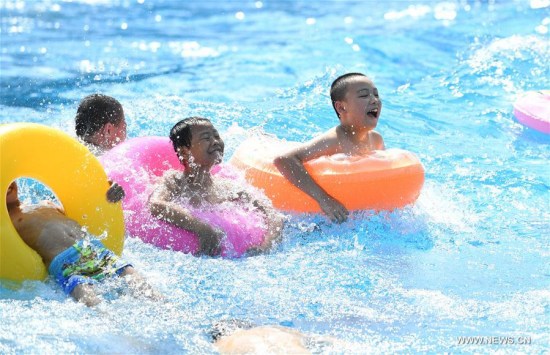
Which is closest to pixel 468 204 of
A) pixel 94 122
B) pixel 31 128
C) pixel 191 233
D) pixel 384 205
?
pixel 384 205

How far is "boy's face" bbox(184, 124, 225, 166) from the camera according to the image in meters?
5.27

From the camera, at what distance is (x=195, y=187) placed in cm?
535

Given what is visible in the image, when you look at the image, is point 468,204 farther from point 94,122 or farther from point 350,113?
point 94,122

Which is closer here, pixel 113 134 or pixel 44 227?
pixel 44 227

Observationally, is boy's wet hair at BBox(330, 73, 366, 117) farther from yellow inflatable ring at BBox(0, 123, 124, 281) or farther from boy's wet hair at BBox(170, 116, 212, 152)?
yellow inflatable ring at BBox(0, 123, 124, 281)

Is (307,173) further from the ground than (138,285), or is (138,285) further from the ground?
(307,173)

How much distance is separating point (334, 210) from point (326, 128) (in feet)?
7.51

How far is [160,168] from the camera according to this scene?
565 cm

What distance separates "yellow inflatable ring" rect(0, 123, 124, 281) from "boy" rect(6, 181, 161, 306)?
10cm

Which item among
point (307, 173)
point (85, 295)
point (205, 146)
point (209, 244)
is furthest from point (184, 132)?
point (85, 295)

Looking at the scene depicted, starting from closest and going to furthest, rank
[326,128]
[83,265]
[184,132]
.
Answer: [83,265], [184,132], [326,128]

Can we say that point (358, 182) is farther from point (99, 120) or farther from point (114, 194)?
point (99, 120)

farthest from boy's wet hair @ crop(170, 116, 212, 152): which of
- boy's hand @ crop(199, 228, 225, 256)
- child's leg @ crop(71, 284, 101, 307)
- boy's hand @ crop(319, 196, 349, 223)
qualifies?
child's leg @ crop(71, 284, 101, 307)

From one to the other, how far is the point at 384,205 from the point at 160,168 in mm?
1445
